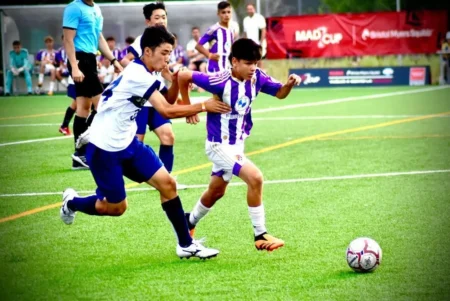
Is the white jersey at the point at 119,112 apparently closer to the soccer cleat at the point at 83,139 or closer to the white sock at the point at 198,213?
the white sock at the point at 198,213

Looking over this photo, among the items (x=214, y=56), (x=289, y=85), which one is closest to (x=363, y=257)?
(x=289, y=85)

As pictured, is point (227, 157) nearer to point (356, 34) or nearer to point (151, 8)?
point (151, 8)

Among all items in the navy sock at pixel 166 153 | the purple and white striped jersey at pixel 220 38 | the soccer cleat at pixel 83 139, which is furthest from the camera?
the purple and white striped jersey at pixel 220 38

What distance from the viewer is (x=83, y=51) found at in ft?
42.2

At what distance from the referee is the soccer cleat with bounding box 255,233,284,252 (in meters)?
5.58

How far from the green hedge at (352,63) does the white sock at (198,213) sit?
26.3 m

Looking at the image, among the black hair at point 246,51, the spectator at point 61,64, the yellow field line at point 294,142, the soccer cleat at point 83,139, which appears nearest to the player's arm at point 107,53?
the soccer cleat at point 83,139

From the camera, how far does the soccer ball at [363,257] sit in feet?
21.8

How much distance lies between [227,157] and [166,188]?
2.05 ft

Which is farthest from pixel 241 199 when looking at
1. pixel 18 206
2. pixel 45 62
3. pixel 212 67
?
pixel 45 62

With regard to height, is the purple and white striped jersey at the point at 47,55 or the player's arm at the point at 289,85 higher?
the player's arm at the point at 289,85

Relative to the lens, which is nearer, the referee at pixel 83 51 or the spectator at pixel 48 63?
the referee at pixel 83 51

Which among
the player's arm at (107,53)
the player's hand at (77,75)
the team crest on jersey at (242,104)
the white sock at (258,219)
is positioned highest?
the team crest on jersey at (242,104)

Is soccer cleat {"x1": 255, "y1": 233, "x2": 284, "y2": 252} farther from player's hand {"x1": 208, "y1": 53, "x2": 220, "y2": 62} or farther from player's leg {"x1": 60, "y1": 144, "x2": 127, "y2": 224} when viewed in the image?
player's hand {"x1": 208, "y1": 53, "x2": 220, "y2": 62}
